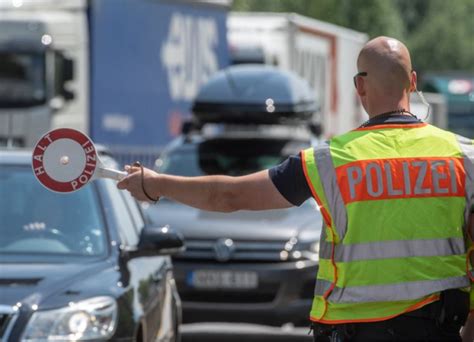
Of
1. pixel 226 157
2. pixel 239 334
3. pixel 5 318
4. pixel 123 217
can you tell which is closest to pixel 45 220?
pixel 123 217

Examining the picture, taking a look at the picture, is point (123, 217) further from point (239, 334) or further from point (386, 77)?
point (239, 334)

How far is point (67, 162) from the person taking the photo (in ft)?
16.6

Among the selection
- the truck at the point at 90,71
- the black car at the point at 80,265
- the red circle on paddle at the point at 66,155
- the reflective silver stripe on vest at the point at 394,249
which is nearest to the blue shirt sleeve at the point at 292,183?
the reflective silver stripe on vest at the point at 394,249

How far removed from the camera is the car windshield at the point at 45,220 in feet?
25.7

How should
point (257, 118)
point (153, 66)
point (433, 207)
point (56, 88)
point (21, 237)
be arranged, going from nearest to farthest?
1. point (433, 207)
2. point (21, 237)
3. point (257, 118)
4. point (56, 88)
5. point (153, 66)

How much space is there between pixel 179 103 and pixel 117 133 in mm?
1928

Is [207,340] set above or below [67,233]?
below

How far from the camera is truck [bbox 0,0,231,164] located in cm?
2109

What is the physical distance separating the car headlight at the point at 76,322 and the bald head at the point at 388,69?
247 cm

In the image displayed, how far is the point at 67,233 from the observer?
26.1ft

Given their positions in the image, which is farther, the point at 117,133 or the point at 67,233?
the point at 117,133

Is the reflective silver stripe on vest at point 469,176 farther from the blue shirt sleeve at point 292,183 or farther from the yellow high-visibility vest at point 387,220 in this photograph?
the blue shirt sleeve at point 292,183

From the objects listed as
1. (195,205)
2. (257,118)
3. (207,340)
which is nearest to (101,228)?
(195,205)

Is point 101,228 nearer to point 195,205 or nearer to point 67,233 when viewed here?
point 67,233
